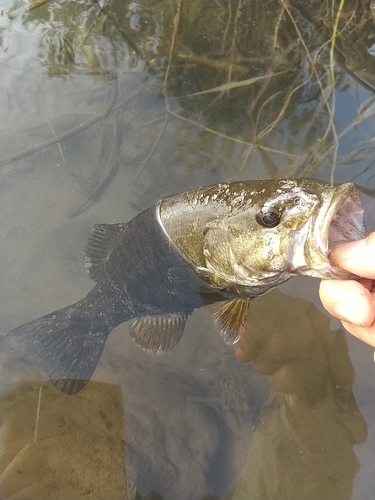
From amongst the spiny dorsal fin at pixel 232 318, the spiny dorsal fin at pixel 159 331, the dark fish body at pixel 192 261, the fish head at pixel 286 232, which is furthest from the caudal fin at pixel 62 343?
the fish head at pixel 286 232

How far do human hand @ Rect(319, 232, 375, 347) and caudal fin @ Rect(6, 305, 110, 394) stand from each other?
1.65m

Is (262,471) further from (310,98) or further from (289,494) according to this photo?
(310,98)

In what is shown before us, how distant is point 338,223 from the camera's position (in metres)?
1.84

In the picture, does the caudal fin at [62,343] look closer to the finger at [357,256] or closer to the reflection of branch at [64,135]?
the finger at [357,256]

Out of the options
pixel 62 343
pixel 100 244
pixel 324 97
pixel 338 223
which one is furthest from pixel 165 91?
pixel 338 223

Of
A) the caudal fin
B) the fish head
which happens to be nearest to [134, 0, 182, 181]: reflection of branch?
the caudal fin

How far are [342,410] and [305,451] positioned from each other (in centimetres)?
46

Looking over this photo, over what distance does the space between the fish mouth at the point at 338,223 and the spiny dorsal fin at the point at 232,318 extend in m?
0.73

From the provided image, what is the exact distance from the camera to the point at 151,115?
4438mm

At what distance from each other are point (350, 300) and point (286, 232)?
405 millimetres

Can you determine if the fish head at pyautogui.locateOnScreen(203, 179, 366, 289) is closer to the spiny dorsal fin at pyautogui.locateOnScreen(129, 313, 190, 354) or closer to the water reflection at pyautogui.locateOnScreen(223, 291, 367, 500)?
the spiny dorsal fin at pyautogui.locateOnScreen(129, 313, 190, 354)

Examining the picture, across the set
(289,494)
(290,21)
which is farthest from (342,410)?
(290,21)

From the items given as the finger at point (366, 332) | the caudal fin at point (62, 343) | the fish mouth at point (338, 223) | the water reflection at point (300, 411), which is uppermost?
the fish mouth at point (338, 223)

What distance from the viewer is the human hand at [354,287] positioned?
164 cm
